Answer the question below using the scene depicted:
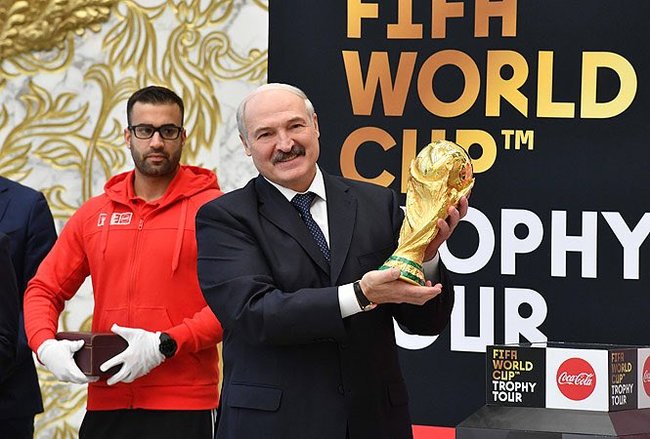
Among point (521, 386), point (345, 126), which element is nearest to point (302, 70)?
point (345, 126)

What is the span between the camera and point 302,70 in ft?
13.3

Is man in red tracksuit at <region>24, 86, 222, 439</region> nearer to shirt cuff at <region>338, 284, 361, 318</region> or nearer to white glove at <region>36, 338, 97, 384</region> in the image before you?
white glove at <region>36, 338, 97, 384</region>

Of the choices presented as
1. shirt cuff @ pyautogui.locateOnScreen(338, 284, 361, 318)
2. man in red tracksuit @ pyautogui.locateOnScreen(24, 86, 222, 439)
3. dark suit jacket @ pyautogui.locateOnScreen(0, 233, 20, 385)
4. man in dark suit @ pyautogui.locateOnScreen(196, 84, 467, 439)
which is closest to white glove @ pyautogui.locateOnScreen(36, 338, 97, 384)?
man in red tracksuit @ pyautogui.locateOnScreen(24, 86, 222, 439)

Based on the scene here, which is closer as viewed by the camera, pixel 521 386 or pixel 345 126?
pixel 521 386

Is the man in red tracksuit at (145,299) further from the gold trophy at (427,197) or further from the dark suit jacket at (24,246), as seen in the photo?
the gold trophy at (427,197)

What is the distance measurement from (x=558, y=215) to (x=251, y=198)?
1.52 meters

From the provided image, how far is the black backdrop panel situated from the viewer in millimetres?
3697

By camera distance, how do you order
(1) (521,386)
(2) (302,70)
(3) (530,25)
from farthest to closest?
(2) (302,70), (3) (530,25), (1) (521,386)

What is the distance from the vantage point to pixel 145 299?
3.19m

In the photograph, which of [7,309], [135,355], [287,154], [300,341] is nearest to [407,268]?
[300,341]

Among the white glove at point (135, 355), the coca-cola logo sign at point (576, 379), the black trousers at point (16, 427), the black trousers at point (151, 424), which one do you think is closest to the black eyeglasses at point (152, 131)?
the white glove at point (135, 355)

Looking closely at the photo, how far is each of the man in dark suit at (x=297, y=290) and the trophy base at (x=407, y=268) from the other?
9 cm

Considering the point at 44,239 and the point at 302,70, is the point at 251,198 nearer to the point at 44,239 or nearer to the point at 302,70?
the point at 44,239

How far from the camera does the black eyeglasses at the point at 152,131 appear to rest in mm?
3309
